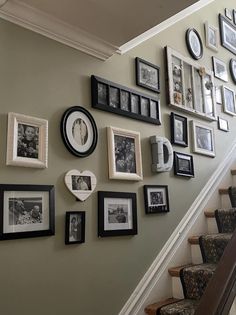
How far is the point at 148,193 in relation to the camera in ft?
6.76

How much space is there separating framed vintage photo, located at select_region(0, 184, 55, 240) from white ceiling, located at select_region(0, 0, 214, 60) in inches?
30.7

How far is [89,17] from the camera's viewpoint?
1650mm

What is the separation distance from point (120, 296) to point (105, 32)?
140 centimetres

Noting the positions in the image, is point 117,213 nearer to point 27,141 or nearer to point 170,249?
point 170,249

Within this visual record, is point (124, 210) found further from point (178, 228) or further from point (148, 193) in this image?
point (178, 228)

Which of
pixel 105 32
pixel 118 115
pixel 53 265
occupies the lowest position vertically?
pixel 53 265

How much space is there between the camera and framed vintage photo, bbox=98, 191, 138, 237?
178cm

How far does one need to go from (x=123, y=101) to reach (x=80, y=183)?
1.96ft

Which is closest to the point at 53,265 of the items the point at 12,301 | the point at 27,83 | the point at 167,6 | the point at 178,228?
the point at 12,301

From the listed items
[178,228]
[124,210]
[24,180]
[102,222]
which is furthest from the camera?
[178,228]

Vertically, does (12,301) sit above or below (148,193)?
below

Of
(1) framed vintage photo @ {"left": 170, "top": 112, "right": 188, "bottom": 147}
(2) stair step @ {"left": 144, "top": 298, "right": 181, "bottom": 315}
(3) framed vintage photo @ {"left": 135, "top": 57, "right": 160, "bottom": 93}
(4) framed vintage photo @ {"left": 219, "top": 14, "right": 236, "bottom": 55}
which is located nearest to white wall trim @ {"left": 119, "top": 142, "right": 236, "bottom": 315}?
(2) stair step @ {"left": 144, "top": 298, "right": 181, "bottom": 315}

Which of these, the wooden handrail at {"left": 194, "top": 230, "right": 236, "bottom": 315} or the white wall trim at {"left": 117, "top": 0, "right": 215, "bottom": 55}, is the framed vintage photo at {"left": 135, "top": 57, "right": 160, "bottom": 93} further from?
the wooden handrail at {"left": 194, "top": 230, "right": 236, "bottom": 315}

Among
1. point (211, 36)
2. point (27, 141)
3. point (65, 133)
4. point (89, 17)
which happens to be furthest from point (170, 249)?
point (211, 36)
